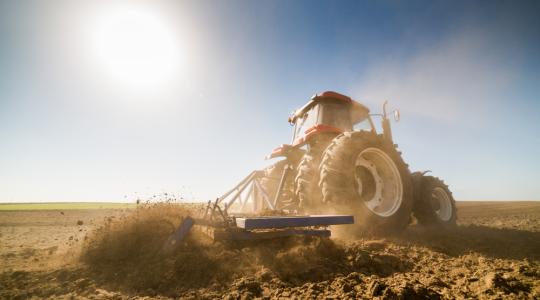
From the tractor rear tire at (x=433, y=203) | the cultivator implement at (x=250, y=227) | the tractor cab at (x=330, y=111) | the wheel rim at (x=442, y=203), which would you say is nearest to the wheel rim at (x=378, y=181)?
the tractor cab at (x=330, y=111)

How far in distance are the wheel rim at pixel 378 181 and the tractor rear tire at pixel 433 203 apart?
1630 mm

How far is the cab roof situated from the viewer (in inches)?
218

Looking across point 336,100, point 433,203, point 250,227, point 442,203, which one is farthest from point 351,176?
point 442,203

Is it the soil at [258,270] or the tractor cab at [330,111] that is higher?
the tractor cab at [330,111]

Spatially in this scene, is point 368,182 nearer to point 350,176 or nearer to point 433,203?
point 350,176

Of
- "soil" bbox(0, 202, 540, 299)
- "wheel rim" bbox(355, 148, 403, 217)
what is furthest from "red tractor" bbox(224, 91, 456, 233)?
"soil" bbox(0, 202, 540, 299)

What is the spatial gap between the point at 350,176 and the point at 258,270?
2.06m

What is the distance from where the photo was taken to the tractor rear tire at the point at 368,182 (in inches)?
145

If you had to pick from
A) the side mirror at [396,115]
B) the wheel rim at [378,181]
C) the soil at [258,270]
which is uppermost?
the side mirror at [396,115]

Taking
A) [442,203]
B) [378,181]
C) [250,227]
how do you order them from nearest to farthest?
[250,227]
[378,181]
[442,203]

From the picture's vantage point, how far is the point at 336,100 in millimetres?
5750

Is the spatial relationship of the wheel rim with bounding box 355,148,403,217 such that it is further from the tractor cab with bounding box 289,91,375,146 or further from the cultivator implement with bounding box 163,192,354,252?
the cultivator implement with bounding box 163,192,354,252

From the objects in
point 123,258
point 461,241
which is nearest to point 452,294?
point 461,241

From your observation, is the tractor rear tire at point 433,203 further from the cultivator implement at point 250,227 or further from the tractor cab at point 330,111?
the cultivator implement at point 250,227
